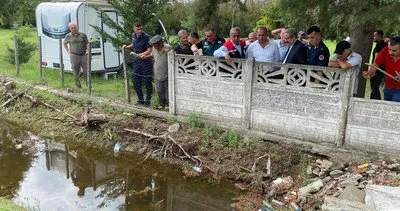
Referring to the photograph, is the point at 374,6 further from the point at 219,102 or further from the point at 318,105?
the point at 219,102

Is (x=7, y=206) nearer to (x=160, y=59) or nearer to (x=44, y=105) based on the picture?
(x=160, y=59)

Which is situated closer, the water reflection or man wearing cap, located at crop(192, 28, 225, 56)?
the water reflection

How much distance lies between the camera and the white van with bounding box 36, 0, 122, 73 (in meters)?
12.0

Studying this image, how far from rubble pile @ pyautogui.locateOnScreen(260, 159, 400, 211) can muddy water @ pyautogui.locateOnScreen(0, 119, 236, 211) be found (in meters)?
0.82

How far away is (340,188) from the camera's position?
545cm

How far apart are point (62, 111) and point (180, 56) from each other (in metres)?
3.57

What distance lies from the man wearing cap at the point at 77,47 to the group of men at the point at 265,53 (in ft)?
6.10

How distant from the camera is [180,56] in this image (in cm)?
744

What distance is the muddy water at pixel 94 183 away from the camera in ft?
19.9

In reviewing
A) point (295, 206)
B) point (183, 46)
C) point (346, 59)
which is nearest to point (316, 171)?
point (295, 206)

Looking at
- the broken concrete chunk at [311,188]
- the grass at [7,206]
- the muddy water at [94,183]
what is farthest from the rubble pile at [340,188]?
the grass at [7,206]

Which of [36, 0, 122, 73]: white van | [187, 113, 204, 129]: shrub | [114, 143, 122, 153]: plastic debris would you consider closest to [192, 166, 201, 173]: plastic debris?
[187, 113, 204, 129]: shrub

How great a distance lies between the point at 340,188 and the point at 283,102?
5.63 feet

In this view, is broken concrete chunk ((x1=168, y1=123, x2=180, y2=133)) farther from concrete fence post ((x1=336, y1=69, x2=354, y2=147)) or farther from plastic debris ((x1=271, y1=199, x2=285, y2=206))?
concrete fence post ((x1=336, y1=69, x2=354, y2=147))
